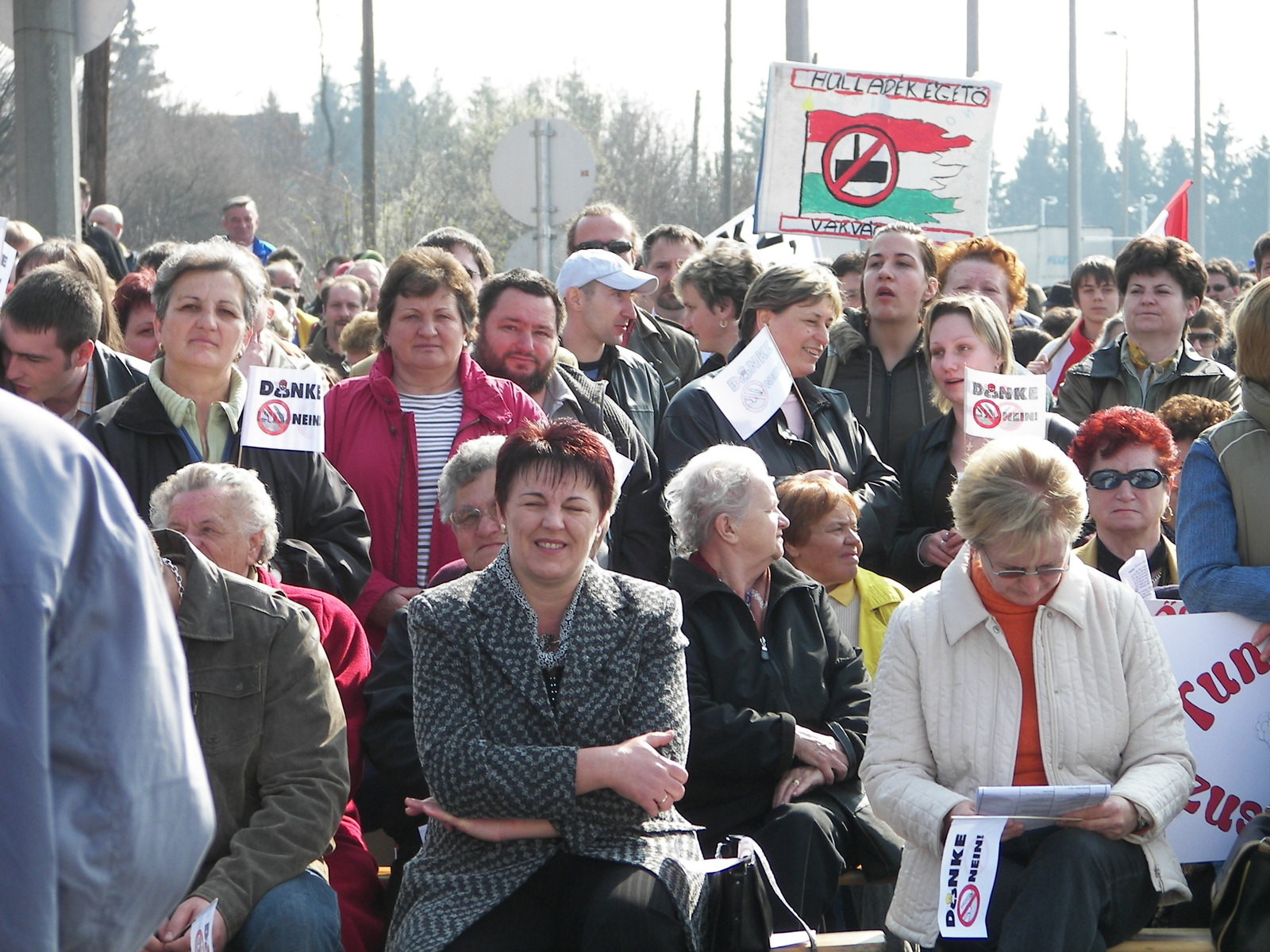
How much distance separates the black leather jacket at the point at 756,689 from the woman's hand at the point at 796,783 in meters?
0.03

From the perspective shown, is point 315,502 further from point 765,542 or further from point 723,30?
point 723,30

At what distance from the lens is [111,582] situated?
1.48 m

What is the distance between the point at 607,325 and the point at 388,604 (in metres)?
2.01

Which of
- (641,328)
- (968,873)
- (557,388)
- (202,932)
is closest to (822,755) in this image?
(968,873)

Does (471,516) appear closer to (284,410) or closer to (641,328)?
(284,410)

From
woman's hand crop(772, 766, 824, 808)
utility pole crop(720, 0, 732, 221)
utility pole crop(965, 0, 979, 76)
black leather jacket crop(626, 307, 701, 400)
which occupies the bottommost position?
woman's hand crop(772, 766, 824, 808)

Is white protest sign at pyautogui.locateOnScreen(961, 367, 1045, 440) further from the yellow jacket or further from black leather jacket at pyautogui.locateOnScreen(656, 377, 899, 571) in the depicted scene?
the yellow jacket

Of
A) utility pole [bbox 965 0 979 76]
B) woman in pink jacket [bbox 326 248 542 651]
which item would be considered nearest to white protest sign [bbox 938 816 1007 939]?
woman in pink jacket [bbox 326 248 542 651]

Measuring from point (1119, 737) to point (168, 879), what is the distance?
276 centimetres

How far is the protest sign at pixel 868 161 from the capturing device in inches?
323

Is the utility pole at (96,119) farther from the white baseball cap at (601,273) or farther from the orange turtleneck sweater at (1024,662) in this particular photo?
the orange turtleneck sweater at (1024,662)

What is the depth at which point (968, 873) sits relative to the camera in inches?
134

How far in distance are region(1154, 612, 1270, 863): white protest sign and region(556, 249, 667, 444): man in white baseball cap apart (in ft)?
8.52

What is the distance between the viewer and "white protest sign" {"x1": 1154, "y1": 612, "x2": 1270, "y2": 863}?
13.2 ft
